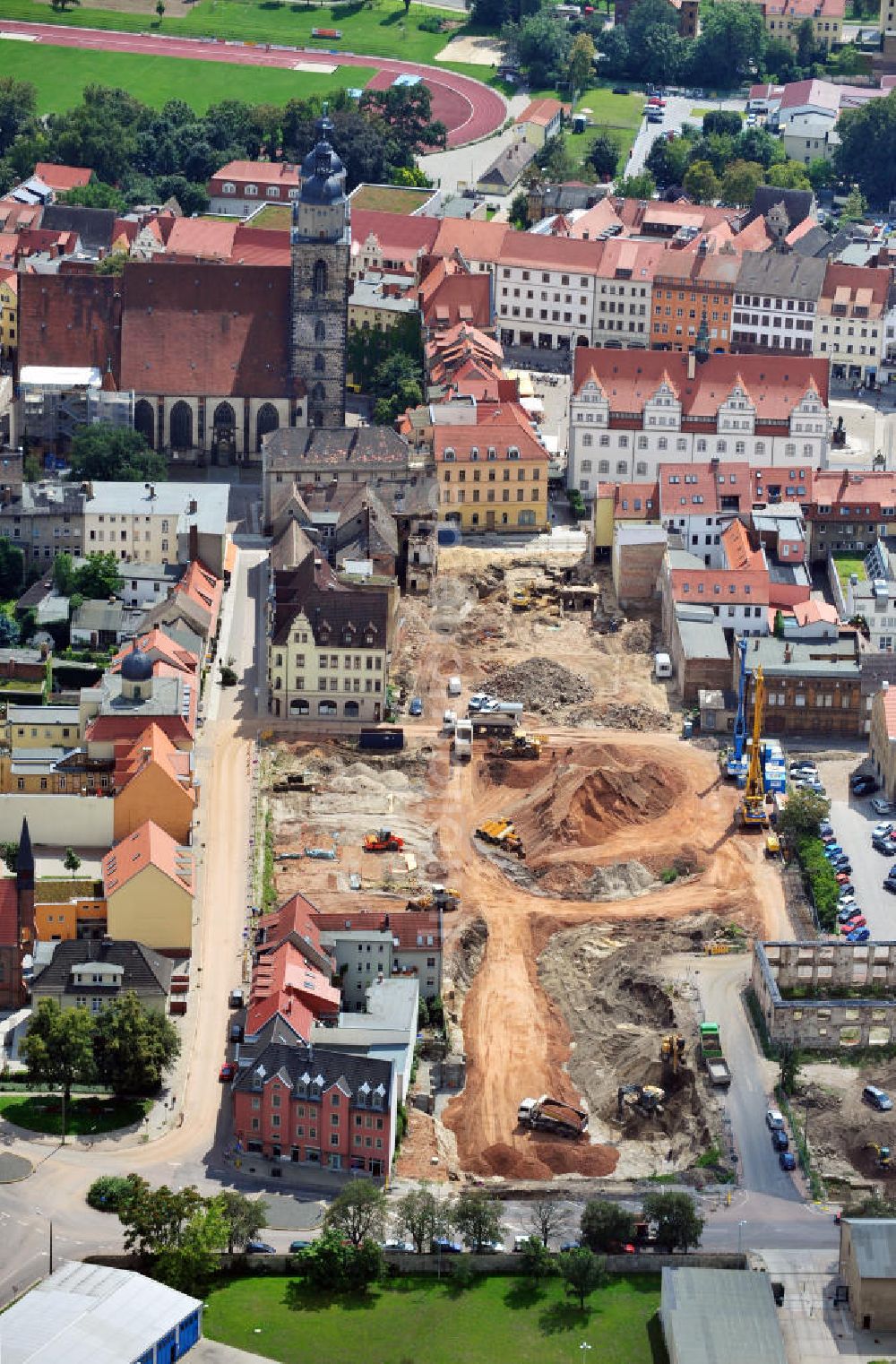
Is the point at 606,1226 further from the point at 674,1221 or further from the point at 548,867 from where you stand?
the point at 548,867

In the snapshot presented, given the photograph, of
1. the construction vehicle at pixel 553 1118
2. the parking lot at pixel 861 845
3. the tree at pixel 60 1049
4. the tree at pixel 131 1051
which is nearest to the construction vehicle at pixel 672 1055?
the construction vehicle at pixel 553 1118

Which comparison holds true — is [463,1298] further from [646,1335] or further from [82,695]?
[82,695]

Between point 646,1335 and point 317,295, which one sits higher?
point 317,295

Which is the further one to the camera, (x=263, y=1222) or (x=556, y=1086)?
(x=556, y=1086)

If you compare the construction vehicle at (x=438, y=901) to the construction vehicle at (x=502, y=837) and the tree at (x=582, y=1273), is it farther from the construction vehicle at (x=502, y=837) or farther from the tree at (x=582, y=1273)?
the tree at (x=582, y=1273)

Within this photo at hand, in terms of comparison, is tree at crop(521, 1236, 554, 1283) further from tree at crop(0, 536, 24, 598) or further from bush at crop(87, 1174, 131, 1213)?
tree at crop(0, 536, 24, 598)

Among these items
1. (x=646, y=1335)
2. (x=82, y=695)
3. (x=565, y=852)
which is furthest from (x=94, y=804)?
(x=646, y=1335)

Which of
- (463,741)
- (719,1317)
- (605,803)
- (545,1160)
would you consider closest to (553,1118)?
(545,1160)
